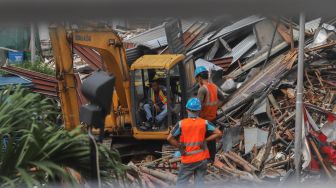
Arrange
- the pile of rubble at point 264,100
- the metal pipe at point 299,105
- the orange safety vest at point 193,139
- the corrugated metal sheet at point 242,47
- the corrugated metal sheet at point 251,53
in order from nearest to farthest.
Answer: the orange safety vest at point 193,139
the metal pipe at point 299,105
the pile of rubble at point 264,100
the corrugated metal sheet at point 251,53
the corrugated metal sheet at point 242,47

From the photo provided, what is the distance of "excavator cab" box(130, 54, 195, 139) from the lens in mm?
7711

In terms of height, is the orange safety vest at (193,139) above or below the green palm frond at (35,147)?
below

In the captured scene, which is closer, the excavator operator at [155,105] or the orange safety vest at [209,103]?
the orange safety vest at [209,103]

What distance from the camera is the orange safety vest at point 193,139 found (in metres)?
5.21

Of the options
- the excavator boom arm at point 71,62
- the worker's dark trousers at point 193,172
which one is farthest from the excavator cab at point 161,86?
the worker's dark trousers at point 193,172

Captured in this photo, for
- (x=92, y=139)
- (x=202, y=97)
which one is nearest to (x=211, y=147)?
(x=202, y=97)

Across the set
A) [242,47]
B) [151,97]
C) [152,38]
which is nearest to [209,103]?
[151,97]

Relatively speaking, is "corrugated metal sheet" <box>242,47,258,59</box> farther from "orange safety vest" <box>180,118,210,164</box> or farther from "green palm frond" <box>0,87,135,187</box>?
"green palm frond" <box>0,87,135,187</box>

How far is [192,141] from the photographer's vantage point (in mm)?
5234

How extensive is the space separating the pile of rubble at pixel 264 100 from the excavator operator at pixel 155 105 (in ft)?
1.69

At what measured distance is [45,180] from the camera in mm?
2203

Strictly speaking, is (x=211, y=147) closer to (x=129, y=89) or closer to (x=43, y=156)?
(x=129, y=89)

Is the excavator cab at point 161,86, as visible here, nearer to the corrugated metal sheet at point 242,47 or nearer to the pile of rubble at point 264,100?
the pile of rubble at point 264,100

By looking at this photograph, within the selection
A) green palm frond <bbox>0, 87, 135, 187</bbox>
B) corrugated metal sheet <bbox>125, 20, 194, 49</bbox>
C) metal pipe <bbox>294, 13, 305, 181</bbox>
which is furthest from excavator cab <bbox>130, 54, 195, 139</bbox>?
green palm frond <bbox>0, 87, 135, 187</bbox>
